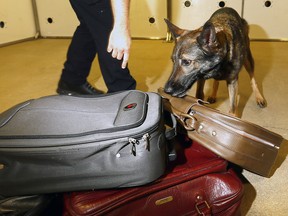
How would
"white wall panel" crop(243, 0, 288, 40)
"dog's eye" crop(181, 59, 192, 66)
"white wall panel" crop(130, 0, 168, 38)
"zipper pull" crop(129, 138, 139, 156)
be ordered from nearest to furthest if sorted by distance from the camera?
1. "zipper pull" crop(129, 138, 139, 156)
2. "dog's eye" crop(181, 59, 192, 66)
3. "white wall panel" crop(243, 0, 288, 40)
4. "white wall panel" crop(130, 0, 168, 38)

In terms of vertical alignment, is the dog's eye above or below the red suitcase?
above

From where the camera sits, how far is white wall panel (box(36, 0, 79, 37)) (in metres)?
3.96

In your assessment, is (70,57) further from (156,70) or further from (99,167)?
(99,167)

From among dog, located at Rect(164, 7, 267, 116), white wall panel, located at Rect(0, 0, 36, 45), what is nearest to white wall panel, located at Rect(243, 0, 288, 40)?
dog, located at Rect(164, 7, 267, 116)

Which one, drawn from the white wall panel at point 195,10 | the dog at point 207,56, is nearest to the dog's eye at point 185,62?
the dog at point 207,56

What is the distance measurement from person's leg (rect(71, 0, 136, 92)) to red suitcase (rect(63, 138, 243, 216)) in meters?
0.60

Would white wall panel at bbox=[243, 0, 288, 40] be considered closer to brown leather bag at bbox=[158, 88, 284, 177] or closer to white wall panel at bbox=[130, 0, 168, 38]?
white wall panel at bbox=[130, 0, 168, 38]

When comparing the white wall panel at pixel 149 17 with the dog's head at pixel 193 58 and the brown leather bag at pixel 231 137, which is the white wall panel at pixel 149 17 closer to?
the dog's head at pixel 193 58

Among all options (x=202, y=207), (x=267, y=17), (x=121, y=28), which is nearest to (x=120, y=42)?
(x=121, y=28)

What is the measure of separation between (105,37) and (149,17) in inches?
91.4

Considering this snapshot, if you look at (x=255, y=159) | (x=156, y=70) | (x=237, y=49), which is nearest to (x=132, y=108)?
(x=255, y=159)

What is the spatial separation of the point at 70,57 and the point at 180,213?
1205mm

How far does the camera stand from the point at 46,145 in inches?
35.7

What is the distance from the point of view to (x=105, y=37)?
4.89 feet
